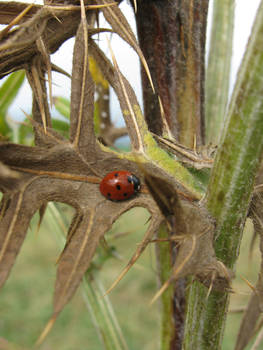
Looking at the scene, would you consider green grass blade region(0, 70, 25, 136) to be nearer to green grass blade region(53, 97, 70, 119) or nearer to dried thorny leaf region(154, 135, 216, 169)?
green grass blade region(53, 97, 70, 119)

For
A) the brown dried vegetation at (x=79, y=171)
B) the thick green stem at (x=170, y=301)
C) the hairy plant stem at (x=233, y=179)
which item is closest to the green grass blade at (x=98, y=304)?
the thick green stem at (x=170, y=301)

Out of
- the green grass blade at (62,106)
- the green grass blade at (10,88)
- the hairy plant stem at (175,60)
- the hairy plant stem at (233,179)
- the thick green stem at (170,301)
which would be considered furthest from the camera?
the green grass blade at (62,106)

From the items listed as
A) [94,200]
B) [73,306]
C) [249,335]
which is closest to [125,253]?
[73,306]

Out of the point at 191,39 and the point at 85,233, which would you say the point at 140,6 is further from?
the point at 85,233

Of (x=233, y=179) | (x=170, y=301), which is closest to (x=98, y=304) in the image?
(x=170, y=301)

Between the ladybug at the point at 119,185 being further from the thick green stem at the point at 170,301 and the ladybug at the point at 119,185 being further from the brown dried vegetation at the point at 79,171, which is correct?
the thick green stem at the point at 170,301

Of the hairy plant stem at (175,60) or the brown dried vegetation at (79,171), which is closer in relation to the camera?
the brown dried vegetation at (79,171)

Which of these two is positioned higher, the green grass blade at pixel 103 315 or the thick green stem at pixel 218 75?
the thick green stem at pixel 218 75

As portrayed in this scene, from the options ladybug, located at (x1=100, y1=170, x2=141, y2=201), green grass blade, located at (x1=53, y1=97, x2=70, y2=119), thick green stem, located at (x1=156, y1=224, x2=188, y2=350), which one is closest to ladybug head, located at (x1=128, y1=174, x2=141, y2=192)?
ladybug, located at (x1=100, y1=170, x2=141, y2=201)
